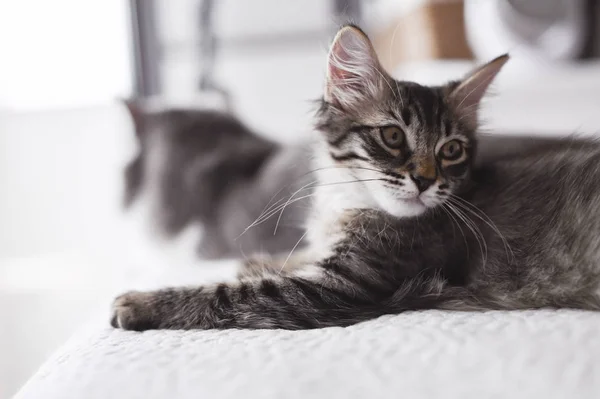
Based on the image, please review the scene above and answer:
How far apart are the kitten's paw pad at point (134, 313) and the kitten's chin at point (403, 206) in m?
0.45

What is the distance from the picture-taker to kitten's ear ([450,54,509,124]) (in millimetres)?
1029

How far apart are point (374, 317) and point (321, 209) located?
380mm

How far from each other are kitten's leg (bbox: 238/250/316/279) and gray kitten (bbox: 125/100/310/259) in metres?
0.36

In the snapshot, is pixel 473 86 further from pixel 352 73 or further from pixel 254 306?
pixel 254 306

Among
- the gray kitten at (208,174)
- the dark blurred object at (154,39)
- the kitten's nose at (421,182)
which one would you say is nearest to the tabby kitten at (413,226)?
the kitten's nose at (421,182)

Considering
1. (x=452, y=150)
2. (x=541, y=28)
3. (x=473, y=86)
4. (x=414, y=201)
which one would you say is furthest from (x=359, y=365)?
(x=541, y=28)

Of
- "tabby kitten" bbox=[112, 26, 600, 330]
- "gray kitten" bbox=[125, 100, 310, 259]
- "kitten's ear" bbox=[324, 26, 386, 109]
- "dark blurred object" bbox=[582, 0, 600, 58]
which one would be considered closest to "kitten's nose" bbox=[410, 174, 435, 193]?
"tabby kitten" bbox=[112, 26, 600, 330]

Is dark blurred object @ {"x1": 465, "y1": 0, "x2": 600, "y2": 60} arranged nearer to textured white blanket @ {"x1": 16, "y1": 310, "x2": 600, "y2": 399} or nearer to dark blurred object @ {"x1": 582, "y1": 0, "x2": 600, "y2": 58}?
dark blurred object @ {"x1": 582, "y1": 0, "x2": 600, "y2": 58}

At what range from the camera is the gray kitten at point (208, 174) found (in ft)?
5.54

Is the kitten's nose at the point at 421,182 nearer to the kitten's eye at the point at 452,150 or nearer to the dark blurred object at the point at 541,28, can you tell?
the kitten's eye at the point at 452,150

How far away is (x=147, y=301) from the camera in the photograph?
890 millimetres

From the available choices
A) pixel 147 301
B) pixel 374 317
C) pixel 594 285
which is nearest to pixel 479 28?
pixel 594 285

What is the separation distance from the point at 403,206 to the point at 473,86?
0.98ft

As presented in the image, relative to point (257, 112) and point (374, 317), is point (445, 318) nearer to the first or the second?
point (374, 317)
